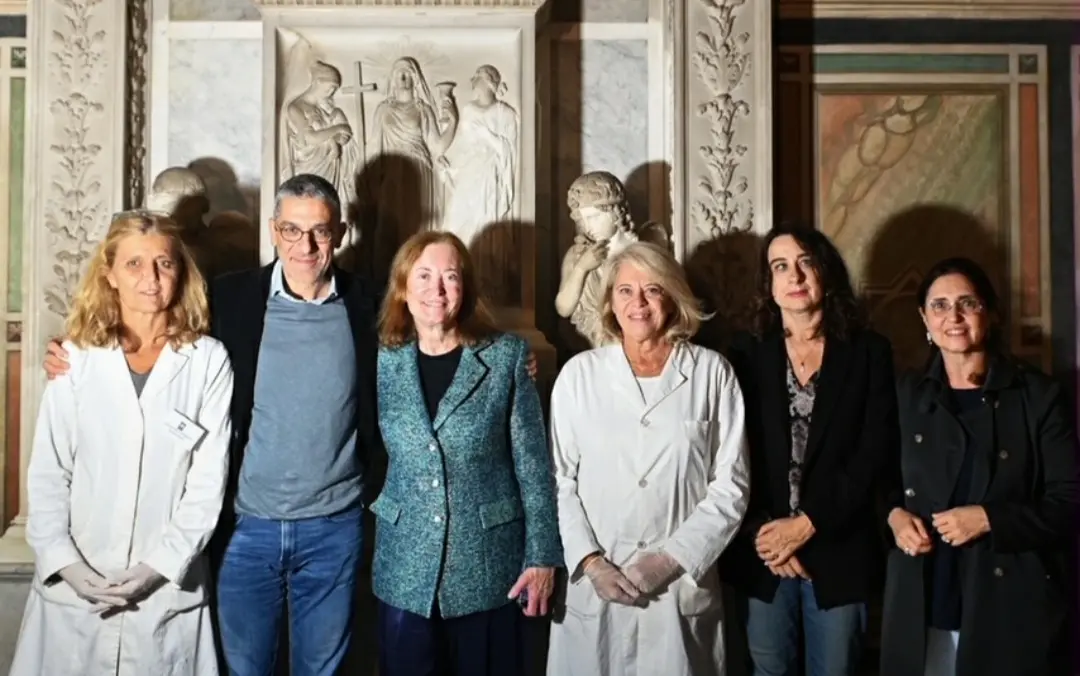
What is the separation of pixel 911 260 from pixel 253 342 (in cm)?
275

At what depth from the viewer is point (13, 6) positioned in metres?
3.86

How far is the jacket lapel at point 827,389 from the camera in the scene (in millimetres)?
2457

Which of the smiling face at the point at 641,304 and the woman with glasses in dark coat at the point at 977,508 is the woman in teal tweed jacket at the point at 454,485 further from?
the woman with glasses in dark coat at the point at 977,508

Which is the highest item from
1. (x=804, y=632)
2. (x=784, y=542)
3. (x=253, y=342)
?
(x=253, y=342)

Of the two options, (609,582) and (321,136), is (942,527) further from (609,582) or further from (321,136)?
(321,136)

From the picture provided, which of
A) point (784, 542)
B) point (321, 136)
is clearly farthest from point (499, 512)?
point (321, 136)

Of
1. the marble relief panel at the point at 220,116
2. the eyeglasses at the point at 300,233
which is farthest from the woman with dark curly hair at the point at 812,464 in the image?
the marble relief panel at the point at 220,116

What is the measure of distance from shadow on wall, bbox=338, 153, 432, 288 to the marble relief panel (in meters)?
0.55

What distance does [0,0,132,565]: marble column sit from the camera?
3510 mm

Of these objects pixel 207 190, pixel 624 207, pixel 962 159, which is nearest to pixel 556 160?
pixel 624 207

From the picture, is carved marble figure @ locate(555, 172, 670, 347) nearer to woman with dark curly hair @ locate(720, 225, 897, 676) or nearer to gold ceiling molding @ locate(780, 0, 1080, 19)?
woman with dark curly hair @ locate(720, 225, 897, 676)

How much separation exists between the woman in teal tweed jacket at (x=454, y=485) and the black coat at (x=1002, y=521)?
953 mm

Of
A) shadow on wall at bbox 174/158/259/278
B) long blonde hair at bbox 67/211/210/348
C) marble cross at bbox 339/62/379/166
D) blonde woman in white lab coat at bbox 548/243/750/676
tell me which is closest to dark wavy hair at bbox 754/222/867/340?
blonde woman in white lab coat at bbox 548/243/750/676

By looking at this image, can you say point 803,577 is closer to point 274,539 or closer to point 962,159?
point 274,539
